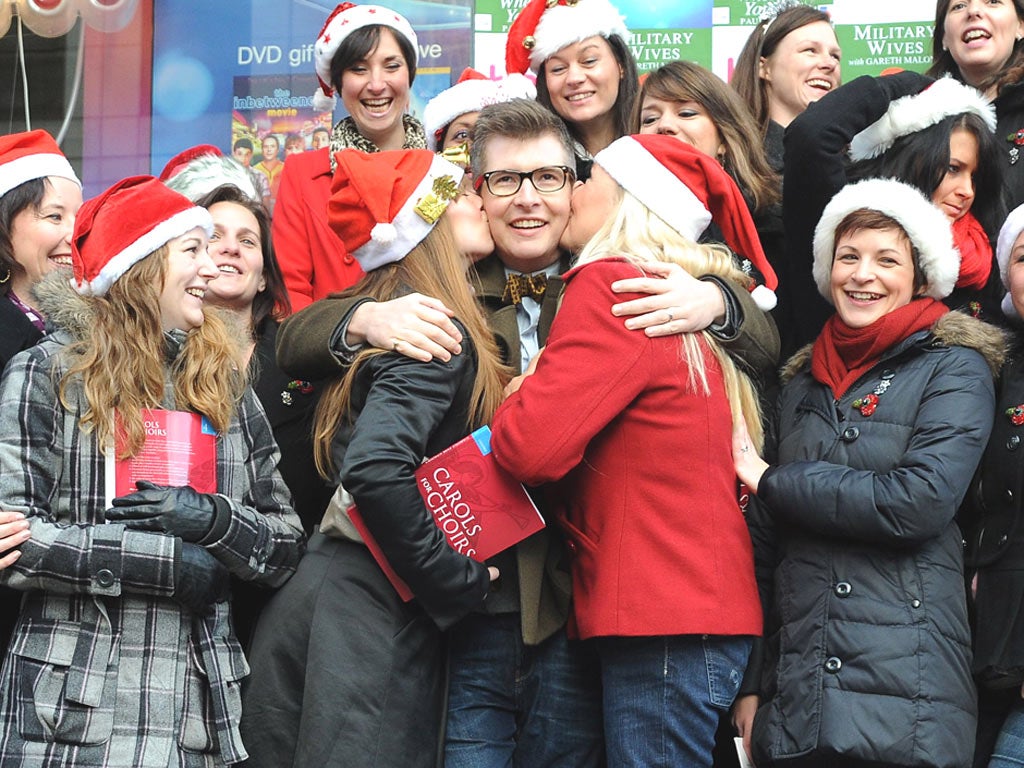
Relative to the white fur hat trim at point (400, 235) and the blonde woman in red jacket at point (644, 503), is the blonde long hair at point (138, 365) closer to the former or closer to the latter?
the white fur hat trim at point (400, 235)

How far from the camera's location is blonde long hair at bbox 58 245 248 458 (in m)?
2.94

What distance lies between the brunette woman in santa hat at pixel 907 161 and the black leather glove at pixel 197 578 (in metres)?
1.87

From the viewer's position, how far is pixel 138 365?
9.89 feet

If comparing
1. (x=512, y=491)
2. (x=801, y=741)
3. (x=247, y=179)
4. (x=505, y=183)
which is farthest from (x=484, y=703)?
(x=247, y=179)

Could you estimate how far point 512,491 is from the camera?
2.93m

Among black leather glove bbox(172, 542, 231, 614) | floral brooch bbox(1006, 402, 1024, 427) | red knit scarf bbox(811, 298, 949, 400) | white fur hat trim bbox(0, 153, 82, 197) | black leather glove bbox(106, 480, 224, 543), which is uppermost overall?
white fur hat trim bbox(0, 153, 82, 197)

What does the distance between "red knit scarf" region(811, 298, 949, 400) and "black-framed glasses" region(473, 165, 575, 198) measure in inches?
32.8

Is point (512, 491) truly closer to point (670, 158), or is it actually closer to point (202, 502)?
point (202, 502)

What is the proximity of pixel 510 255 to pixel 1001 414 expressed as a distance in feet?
4.39

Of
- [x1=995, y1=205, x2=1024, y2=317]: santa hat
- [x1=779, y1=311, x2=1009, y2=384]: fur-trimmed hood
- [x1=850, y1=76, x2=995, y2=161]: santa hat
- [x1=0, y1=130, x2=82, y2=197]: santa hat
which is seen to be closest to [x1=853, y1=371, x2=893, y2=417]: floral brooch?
[x1=779, y1=311, x2=1009, y2=384]: fur-trimmed hood

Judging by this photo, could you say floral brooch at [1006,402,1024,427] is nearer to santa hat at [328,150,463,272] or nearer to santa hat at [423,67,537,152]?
santa hat at [328,150,463,272]

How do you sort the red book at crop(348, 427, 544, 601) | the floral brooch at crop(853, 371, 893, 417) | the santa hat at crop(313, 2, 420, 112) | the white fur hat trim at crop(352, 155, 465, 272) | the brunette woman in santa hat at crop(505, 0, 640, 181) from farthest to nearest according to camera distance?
the santa hat at crop(313, 2, 420, 112), the brunette woman in santa hat at crop(505, 0, 640, 181), the white fur hat trim at crop(352, 155, 465, 272), the floral brooch at crop(853, 371, 893, 417), the red book at crop(348, 427, 544, 601)

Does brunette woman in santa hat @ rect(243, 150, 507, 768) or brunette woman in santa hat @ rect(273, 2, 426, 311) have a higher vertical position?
brunette woman in santa hat @ rect(273, 2, 426, 311)

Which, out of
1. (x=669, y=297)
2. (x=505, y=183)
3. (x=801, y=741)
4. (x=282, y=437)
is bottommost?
(x=801, y=741)
